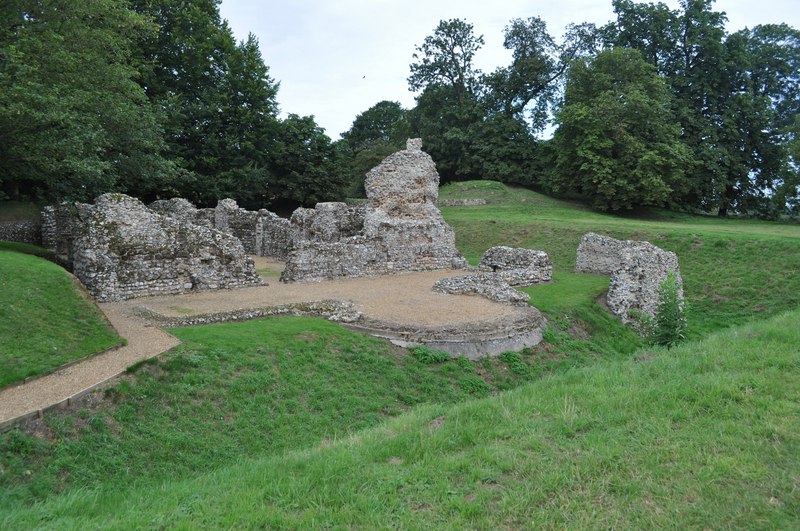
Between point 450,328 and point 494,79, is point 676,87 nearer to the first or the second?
point 494,79

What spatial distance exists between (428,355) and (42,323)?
7.51 m

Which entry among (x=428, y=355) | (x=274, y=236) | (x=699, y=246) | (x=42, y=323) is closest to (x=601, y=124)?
(x=699, y=246)

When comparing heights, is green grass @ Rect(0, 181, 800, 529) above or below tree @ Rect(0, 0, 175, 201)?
below

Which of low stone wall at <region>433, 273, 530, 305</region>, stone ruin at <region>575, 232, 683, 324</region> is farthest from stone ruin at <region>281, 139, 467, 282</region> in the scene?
stone ruin at <region>575, 232, 683, 324</region>

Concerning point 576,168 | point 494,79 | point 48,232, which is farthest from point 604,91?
point 48,232

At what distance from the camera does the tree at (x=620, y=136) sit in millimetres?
34812

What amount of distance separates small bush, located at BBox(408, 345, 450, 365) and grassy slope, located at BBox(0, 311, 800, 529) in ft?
15.1

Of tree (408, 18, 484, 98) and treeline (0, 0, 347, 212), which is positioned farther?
tree (408, 18, 484, 98)

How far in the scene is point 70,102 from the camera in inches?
619

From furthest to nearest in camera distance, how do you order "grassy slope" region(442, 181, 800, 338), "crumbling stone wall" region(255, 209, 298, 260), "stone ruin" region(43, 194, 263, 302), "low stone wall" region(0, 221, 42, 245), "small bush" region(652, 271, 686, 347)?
"crumbling stone wall" region(255, 209, 298, 260), "low stone wall" region(0, 221, 42, 245), "grassy slope" region(442, 181, 800, 338), "stone ruin" region(43, 194, 263, 302), "small bush" region(652, 271, 686, 347)

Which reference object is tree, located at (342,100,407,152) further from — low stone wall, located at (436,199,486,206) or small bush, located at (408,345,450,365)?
small bush, located at (408,345,450,365)

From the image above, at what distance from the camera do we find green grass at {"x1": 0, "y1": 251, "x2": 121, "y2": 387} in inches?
330

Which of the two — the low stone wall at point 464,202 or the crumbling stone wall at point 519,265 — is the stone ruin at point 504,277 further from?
the low stone wall at point 464,202

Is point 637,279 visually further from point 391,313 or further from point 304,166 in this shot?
point 304,166
